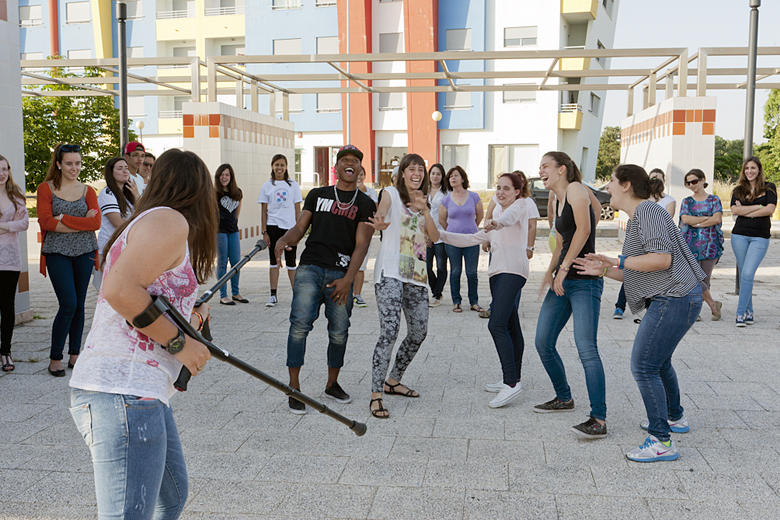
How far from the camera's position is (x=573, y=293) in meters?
4.92

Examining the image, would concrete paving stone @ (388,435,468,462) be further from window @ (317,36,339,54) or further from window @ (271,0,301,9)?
window @ (271,0,301,9)

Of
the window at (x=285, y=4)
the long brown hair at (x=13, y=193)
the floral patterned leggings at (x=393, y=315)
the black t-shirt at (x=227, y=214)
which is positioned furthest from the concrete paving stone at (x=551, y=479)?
the window at (x=285, y=4)

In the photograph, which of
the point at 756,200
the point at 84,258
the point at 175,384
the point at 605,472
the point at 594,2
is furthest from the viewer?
the point at 594,2

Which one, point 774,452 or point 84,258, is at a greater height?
point 84,258

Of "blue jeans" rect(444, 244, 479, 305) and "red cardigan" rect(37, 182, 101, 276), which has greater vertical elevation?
"red cardigan" rect(37, 182, 101, 276)

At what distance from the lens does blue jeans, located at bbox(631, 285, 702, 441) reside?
14.3ft

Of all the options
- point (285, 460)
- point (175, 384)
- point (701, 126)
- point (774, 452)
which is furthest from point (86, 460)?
point (701, 126)

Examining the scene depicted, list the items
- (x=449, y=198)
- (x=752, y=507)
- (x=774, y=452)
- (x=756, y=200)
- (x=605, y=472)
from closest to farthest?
(x=752, y=507) < (x=605, y=472) < (x=774, y=452) < (x=756, y=200) < (x=449, y=198)

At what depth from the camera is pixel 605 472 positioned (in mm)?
4215

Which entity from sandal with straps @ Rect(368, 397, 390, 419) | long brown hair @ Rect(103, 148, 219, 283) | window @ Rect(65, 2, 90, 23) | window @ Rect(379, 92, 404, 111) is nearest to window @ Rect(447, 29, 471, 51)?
window @ Rect(379, 92, 404, 111)

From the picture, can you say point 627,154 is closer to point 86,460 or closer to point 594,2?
point 86,460

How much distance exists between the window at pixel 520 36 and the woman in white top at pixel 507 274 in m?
29.4

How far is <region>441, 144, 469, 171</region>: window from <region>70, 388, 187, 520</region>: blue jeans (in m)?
33.9

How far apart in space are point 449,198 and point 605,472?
563cm
